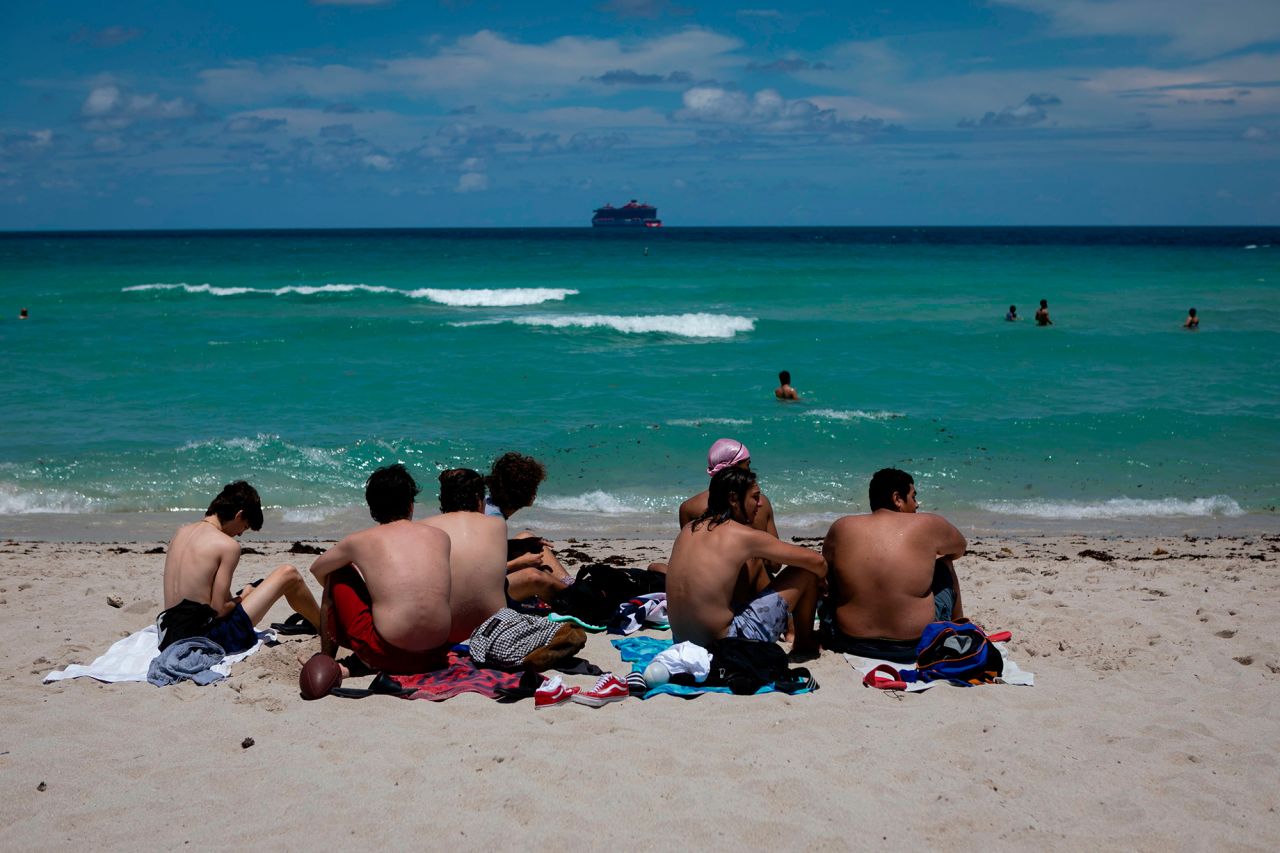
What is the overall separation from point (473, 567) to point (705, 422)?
29.9ft

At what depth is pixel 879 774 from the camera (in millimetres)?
4105

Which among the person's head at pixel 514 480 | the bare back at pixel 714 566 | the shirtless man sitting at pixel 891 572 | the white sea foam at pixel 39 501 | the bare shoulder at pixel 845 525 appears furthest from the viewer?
the white sea foam at pixel 39 501

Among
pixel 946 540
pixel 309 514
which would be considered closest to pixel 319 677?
pixel 946 540

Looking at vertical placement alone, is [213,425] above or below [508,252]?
below

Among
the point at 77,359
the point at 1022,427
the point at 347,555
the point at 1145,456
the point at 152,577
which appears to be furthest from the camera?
the point at 77,359

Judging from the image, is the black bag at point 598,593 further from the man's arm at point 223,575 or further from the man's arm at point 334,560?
the man's arm at point 223,575

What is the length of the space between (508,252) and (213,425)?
47501 millimetres

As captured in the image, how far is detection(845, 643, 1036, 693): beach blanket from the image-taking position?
16.8 ft

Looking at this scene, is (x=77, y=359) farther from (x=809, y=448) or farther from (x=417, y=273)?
(x=417, y=273)

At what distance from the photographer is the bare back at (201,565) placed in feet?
17.9

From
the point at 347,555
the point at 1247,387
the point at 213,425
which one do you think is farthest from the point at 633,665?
the point at 1247,387

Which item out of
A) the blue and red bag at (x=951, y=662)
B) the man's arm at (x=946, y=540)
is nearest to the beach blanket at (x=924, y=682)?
the blue and red bag at (x=951, y=662)

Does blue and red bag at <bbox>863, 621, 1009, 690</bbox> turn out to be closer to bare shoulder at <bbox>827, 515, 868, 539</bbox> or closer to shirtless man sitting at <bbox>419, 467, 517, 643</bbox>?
bare shoulder at <bbox>827, 515, 868, 539</bbox>

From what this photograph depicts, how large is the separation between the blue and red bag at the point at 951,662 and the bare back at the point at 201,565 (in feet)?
10.9
